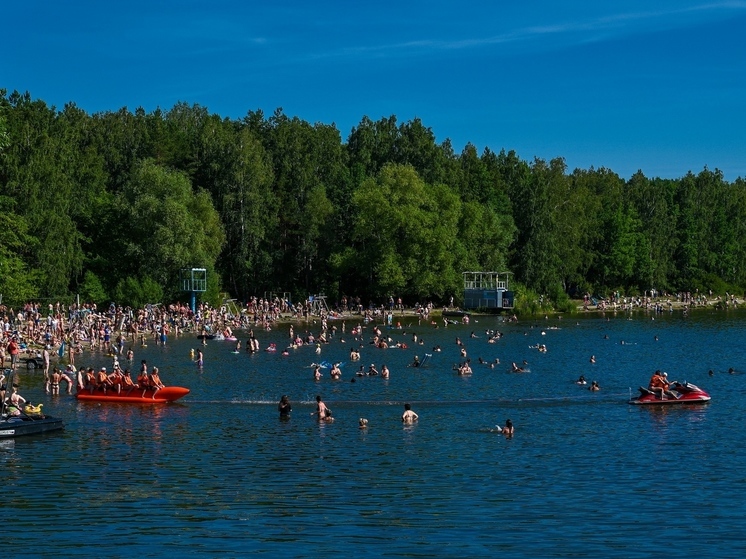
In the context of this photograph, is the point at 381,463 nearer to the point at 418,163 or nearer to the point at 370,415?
the point at 370,415

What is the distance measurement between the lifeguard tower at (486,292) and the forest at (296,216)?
1.51 metres

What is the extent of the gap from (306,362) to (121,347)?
1454cm

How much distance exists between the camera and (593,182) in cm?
15225

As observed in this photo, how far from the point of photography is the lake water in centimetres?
2608

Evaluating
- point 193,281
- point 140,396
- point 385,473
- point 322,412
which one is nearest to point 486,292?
point 193,281

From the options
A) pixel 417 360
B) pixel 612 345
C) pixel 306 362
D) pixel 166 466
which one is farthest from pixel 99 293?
pixel 166 466

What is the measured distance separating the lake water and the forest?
31.2 metres

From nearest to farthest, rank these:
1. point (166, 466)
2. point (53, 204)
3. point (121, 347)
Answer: point (166, 466)
point (121, 347)
point (53, 204)

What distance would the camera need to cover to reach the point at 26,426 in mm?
38844

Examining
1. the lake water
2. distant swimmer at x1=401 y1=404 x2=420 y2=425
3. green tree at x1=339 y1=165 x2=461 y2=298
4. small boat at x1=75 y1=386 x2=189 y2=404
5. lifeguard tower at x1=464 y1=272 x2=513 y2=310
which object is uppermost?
green tree at x1=339 y1=165 x2=461 y2=298

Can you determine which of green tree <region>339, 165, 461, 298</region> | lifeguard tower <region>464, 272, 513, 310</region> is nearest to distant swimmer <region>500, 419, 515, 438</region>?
green tree <region>339, 165, 461, 298</region>

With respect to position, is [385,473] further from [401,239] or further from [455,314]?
[401,239]

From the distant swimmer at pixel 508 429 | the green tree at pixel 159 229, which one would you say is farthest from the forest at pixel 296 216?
the distant swimmer at pixel 508 429

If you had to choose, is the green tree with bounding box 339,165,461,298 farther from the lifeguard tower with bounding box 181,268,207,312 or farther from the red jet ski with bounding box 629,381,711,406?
the red jet ski with bounding box 629,381,711,406
